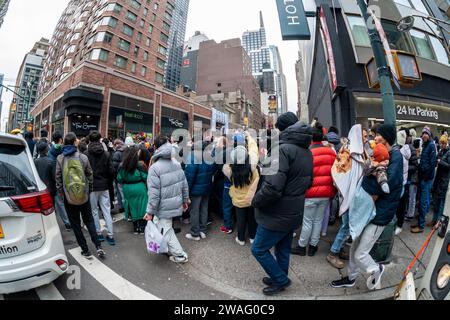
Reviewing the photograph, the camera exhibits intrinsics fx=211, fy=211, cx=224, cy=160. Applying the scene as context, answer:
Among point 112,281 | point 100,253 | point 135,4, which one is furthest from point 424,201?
point 135,4

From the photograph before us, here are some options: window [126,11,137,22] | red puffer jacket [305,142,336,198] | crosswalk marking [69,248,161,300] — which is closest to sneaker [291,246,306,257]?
red puffer jacket [305,142,336,198]

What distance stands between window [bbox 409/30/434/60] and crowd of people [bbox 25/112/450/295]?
10187mm

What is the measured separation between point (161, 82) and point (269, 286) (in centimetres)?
4113

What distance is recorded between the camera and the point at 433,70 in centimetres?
1150

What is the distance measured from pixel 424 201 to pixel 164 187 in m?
5.45

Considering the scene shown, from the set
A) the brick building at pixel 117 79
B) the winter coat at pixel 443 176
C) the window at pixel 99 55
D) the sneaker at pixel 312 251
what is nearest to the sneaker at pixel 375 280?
the sneaker at pixel 312 251

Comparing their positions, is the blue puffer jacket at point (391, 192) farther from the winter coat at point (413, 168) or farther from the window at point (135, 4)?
the window at point (135, 4)

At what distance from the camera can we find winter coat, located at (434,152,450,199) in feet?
14.8

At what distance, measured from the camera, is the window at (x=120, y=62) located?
103 feet

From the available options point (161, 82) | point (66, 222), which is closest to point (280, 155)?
point (66, 222)

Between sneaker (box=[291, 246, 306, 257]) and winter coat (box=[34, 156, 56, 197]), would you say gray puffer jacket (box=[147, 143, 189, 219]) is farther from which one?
winter coat (box=[34, 156, 56, 197])

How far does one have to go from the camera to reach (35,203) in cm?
244

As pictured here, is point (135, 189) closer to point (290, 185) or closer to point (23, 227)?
point (23, 227)

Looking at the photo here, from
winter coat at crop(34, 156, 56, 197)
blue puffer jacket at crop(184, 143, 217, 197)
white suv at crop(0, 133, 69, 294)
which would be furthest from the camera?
winter coat at crop(34, 156, 56, 197)
